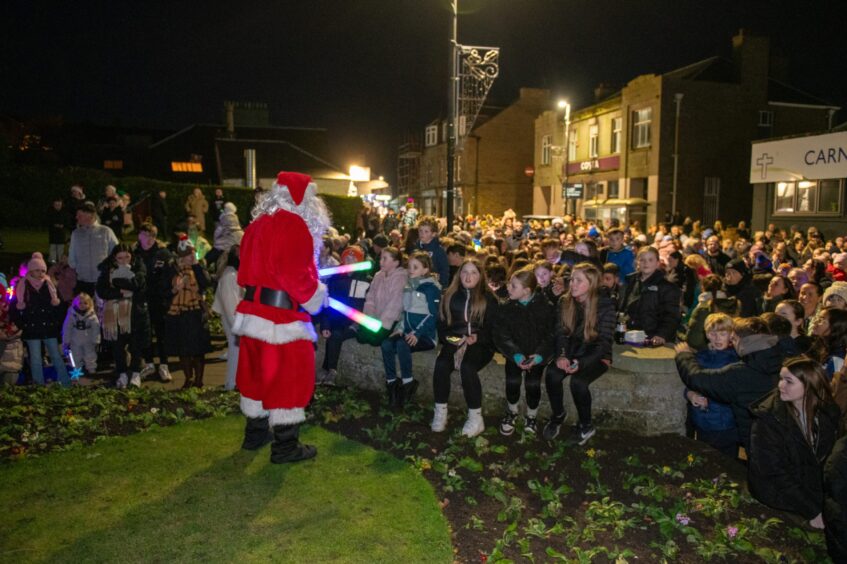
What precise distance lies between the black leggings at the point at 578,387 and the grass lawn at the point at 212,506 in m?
1.69

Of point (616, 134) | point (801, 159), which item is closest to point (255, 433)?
point (801, 159)

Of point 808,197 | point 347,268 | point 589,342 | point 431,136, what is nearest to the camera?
point 589,342

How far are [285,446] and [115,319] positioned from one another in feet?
13.8

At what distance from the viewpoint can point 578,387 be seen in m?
6.27

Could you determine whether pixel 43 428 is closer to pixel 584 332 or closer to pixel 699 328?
pixel 584 332

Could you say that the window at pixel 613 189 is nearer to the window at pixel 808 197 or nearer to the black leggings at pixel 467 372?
the window at pixel 808 197

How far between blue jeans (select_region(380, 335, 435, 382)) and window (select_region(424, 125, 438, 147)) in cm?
5476

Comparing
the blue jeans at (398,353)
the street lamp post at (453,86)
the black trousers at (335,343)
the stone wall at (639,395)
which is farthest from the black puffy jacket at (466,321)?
the street lamp post at (453,86)

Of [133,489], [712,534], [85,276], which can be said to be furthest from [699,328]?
[85,276]

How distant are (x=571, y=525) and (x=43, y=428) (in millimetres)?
4865

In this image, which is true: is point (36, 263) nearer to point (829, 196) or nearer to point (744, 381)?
point (744, 381)

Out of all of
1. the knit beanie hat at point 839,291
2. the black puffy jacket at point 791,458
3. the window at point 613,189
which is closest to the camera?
the black puffy jacket at point 791,458

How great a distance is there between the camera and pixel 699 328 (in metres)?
7.39

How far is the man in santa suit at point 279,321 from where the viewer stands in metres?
5.46
